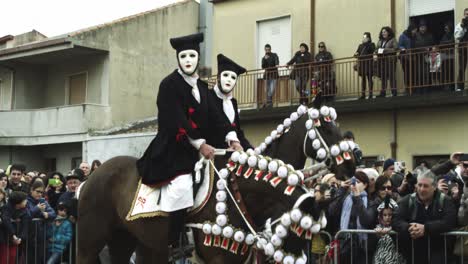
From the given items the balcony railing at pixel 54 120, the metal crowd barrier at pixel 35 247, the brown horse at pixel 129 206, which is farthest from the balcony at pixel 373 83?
the brown horse at pixel 129 206

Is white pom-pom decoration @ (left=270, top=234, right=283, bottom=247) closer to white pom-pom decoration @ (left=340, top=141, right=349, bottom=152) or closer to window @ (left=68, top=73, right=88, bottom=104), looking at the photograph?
white pom-pom decoration @ (left=340, top=141, right=349, bottom=152)

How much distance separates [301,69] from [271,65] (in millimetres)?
1111

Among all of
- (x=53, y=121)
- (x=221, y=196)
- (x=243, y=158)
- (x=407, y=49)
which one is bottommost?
(x=221, y=196)

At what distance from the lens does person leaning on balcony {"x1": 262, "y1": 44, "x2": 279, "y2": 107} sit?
63.4ft

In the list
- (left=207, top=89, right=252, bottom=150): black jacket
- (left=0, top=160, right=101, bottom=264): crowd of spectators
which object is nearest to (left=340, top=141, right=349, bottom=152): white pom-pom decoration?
(left=207, top=89, right=252, bottom=150): black jacket

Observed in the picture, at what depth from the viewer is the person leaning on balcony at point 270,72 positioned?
19328 millimetres

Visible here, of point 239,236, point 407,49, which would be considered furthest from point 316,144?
point 407,49

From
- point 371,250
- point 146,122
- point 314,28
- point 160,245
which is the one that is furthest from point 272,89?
point 160,245

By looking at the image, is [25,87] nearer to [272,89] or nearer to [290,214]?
[272,89]

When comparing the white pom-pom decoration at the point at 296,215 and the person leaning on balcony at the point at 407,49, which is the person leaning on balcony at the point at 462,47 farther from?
the white pom-pom decoration at the point at 296,215

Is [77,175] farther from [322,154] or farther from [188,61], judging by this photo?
[322,154]

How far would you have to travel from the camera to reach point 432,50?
16094 millimetres

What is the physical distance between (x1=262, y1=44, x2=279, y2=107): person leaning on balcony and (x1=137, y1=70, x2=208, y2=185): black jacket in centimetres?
1232

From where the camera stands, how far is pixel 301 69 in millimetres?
18609
